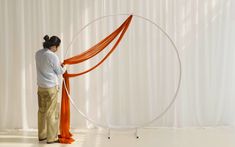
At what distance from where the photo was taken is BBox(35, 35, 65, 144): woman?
15.4 ft

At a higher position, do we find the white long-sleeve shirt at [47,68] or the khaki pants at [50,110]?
the white long-sleeve shirt at [47,68]

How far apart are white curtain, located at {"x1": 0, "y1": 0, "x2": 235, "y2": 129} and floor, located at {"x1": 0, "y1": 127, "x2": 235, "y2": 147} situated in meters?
0.25

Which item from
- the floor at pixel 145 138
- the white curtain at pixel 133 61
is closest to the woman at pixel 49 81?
the floor at pixel 145 138

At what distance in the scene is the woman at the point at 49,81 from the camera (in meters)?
4.69

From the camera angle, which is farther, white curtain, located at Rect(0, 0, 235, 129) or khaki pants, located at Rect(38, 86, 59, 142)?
white curtain, located at Rect(0, 0, 235, 129)

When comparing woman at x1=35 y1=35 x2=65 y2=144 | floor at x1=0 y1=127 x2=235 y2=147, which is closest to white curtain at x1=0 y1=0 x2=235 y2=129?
floor at x1=0 y1=127 x2=235 y2=147

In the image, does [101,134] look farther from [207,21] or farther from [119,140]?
[207,21]

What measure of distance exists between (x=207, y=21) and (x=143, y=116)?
1682mm

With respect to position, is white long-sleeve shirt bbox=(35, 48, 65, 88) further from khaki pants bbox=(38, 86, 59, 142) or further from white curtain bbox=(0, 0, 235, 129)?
white curtain bbox=(0, 0, 235, 129)

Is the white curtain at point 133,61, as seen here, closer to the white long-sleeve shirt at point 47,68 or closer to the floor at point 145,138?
the floor at point 145,138

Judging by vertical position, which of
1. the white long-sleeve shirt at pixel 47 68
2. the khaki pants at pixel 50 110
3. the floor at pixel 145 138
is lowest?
the floor at pixel 145 138

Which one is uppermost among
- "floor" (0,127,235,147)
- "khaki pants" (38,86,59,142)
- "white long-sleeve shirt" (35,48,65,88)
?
"white long-sleeve shirt" (35,48,65,88)

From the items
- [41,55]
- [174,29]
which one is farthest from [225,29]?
[41,55]

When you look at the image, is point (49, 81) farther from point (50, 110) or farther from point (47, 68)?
point (50, 110)
